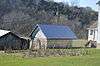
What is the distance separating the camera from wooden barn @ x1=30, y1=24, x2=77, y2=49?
144 feet

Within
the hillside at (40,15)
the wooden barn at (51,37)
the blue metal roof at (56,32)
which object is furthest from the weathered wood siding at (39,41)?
the hillside at (40,15)

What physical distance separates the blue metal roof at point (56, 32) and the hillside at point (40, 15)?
15052 millimetres

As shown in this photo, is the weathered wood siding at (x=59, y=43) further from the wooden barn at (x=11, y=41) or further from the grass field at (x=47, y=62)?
the grass field at (x=47, y=62)

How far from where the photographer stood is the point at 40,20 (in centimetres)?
7575

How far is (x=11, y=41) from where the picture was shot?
4009cm

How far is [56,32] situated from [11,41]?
9338 mm

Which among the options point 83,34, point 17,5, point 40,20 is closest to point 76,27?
point 83,34

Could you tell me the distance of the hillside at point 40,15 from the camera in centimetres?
6781

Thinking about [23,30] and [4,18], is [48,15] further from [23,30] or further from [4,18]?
[23,30]

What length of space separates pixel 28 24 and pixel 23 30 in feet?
15.3

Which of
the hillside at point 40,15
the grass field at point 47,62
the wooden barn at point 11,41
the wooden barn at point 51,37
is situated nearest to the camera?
the grass field at point 47,62

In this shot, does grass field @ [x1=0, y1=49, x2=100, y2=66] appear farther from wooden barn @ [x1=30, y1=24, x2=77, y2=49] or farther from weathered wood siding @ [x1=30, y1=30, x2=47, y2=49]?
wooden barn @ [x1=30, y1=24, x2=77, y2=49]

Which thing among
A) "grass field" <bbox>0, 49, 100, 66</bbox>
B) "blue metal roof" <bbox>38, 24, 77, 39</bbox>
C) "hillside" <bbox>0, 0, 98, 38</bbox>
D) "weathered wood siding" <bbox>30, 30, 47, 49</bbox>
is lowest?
"grass field" <bbox>0, 49, 100, 66</bbox>

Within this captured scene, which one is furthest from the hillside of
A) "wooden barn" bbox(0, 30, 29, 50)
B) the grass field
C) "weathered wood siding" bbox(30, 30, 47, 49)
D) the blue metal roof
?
the grass field
